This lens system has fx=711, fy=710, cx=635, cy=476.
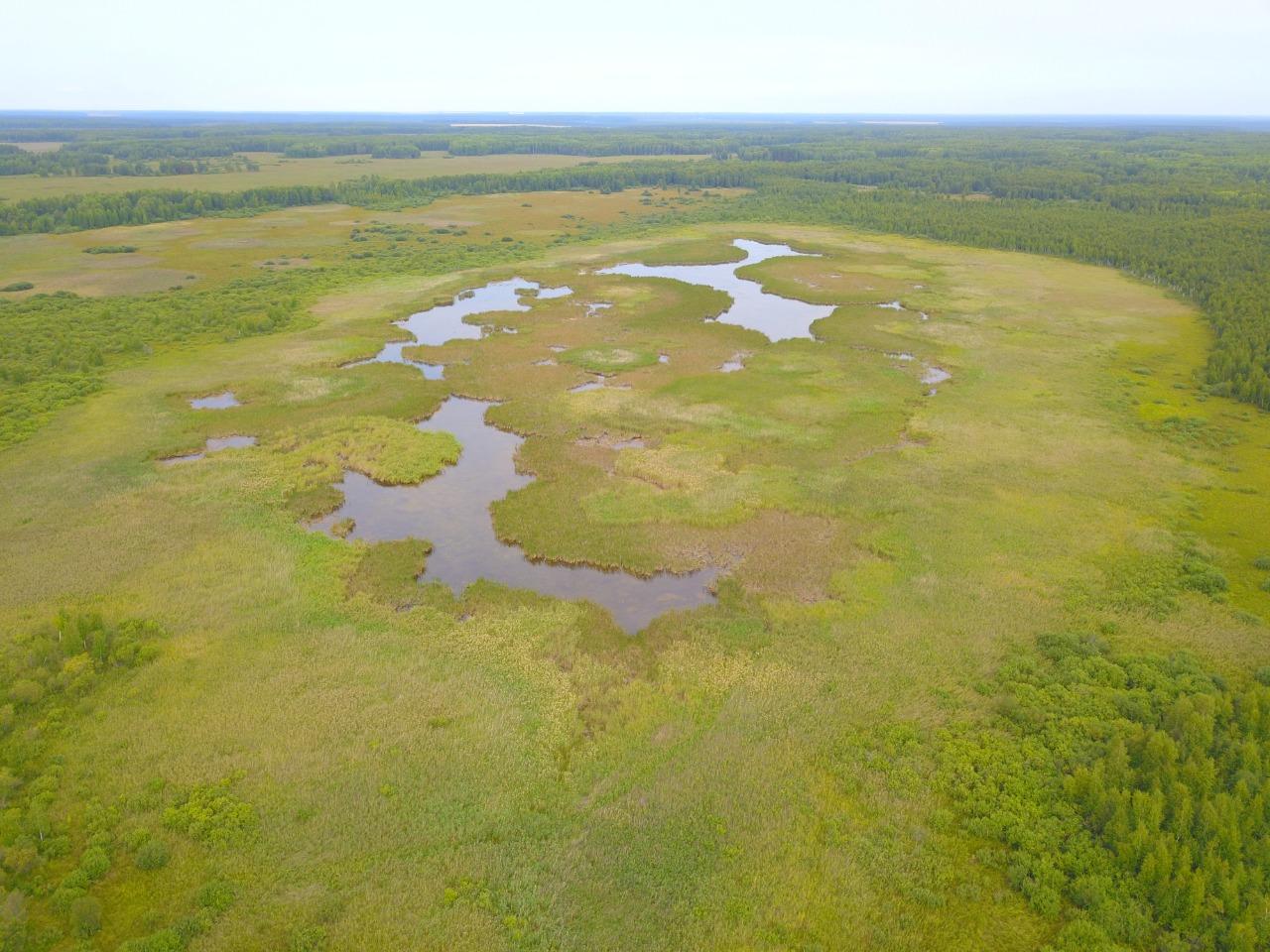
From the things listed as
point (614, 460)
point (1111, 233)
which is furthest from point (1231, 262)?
point (614, 460)

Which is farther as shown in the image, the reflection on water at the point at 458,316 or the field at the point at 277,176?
the field at the point at 277,176

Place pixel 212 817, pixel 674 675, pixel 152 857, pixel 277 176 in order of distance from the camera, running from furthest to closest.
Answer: pixel 277 176 < pixel 674 675 < pixel 212 817 < pixel 152 857

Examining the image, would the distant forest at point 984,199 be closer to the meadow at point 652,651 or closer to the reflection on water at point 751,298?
the meadow at point 652,651

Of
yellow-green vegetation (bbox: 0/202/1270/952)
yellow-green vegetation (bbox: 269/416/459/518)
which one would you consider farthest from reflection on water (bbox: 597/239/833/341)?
yellow-green vegetation (bbox: 269/416/459/518)

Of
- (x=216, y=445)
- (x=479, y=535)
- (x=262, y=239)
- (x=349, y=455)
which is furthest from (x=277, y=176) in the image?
(x=479, y=535)

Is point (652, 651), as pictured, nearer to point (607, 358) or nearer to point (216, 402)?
point (607, 358)

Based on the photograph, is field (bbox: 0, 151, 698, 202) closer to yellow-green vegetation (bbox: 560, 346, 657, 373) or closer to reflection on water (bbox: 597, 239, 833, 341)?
reflection on water (bbox: 597, 239, 833, 341)

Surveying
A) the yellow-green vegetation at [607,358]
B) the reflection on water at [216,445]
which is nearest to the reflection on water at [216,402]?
the reflection on water at [216,445]
